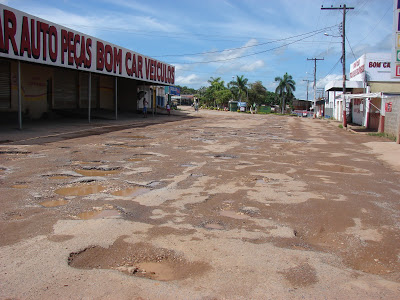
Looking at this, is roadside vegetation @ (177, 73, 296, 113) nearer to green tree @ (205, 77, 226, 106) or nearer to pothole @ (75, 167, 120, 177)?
green tree @ (205, 77, 226, 106)

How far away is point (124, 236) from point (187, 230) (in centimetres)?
84

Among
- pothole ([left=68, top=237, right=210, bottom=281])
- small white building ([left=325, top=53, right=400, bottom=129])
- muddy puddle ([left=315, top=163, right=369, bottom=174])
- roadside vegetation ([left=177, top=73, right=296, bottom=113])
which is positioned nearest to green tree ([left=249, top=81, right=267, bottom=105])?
roadside vegetation ([left=177, top=73, right=296, bottom=113])

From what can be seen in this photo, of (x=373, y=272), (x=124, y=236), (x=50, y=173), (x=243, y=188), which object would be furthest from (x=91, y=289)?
(x=50, y=173)

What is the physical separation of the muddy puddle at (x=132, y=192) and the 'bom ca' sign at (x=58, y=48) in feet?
36.5

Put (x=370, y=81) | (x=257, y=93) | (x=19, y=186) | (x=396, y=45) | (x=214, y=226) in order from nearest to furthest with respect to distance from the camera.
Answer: (x=214, y=226)
(x=19, y=186)
(x=396, y=45)
(x=370, y=81)
(x=257, y=93)

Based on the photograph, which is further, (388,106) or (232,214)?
(388,106)

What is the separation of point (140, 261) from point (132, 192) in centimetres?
290

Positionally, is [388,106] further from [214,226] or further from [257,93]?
[257,93]

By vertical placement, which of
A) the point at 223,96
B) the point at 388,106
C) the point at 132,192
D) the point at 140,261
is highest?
the point at 223,96

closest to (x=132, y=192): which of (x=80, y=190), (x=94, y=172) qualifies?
(x=80, y=190)

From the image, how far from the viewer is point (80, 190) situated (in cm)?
675

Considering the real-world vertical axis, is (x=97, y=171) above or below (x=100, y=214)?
above

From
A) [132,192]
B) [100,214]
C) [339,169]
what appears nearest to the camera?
[100,214]

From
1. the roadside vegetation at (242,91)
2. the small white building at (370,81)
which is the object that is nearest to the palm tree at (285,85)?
the roadside vegetation at (242,91)
